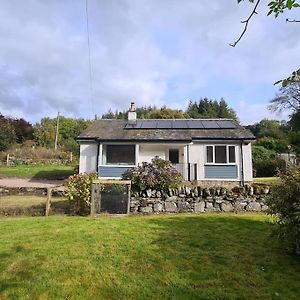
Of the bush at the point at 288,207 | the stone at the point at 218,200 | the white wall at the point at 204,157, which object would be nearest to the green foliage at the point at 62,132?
the white wall at the point at 204,157

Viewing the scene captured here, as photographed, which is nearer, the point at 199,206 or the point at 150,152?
the point at 199,206

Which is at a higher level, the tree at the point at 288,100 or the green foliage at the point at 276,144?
the tree at the point at 288,100

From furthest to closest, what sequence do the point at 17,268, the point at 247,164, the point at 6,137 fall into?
the point at 6,137 < the point at 247,164 < the point at 17,268

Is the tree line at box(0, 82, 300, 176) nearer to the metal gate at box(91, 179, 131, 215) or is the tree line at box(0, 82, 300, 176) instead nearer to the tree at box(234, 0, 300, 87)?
the metal gate at box(91, 179, 131, 215)

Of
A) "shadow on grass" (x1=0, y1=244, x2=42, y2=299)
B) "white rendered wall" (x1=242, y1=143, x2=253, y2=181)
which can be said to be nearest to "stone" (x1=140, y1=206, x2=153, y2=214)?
"shadow on grass" (x1=0, y1=244, x2=42, y2=299)

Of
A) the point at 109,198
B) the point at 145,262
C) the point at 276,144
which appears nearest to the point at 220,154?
the point at 109,198

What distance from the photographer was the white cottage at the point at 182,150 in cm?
2241

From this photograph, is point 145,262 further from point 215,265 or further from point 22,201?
point 22,201

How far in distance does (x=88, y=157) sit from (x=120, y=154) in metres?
2.34

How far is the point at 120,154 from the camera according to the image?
928 inches

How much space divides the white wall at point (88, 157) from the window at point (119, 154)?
0.81 metres

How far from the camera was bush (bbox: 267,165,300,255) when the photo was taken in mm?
6930

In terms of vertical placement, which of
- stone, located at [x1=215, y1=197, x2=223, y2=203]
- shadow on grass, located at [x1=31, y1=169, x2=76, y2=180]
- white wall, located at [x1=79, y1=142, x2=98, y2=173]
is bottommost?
stone, located at [x1=215, y1=197, x2=223, y2=203]

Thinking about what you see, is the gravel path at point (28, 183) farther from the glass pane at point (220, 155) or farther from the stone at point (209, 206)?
the stone at point (209, 206)
